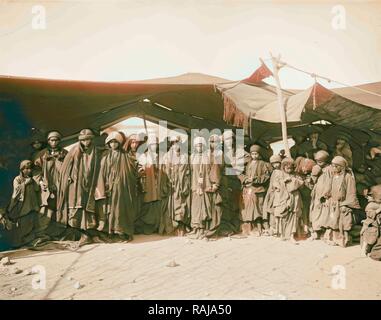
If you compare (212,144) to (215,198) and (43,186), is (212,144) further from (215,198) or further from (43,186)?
(43,186)

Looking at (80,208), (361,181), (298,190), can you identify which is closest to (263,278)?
(298,190)

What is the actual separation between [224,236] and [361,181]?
2.25 meters

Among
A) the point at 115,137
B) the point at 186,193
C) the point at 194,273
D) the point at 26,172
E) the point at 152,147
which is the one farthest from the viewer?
the point at 152,147

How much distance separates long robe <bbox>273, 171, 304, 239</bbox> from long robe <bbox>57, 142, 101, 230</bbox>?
2.75m

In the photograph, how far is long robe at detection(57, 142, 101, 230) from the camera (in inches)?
307

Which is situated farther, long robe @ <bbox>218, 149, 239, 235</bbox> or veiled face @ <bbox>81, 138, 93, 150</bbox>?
long robe @ <bbox>218, 149, 239, 235</bbox>

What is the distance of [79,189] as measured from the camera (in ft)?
25.7

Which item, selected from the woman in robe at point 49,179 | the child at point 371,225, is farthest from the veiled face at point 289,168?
the woman in robe at point 49,179

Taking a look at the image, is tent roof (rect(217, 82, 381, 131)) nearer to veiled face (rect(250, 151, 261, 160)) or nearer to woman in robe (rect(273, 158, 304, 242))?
veiled face (rect(250, 151, 261, 160))

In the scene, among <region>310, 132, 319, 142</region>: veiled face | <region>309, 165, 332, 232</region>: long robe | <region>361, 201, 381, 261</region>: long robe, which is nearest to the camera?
<region>361, 201, 381, 261</region>: long robe

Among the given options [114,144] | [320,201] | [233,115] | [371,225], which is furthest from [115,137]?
[371,225]

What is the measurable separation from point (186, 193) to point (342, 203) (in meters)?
2.33

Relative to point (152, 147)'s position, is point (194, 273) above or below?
below

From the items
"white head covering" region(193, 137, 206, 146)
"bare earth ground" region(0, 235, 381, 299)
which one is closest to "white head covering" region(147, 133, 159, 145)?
"white head covering" region(193, 137, 206, 146)
